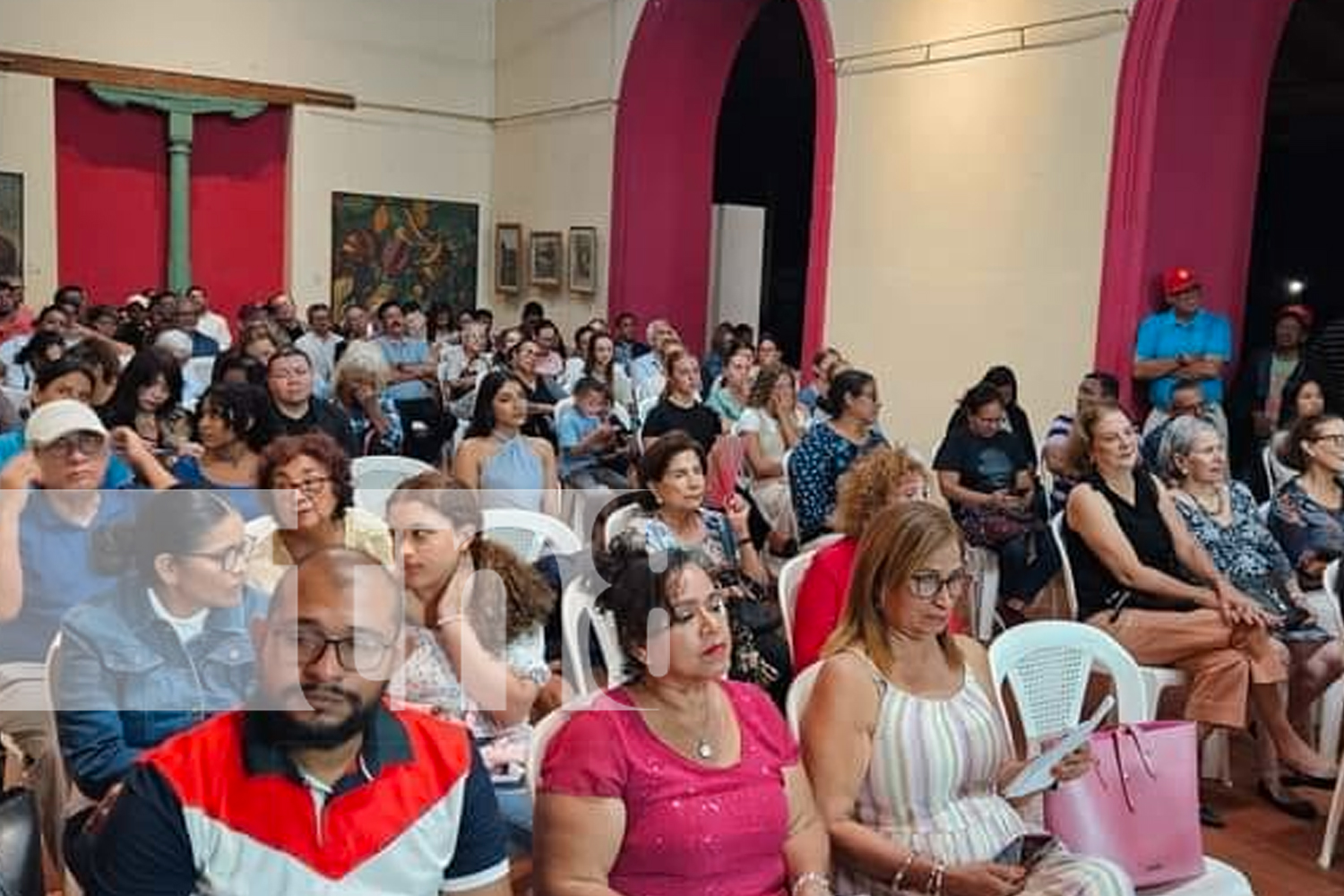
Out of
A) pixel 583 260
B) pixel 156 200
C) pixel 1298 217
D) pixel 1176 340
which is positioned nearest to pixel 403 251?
pixel 583 260

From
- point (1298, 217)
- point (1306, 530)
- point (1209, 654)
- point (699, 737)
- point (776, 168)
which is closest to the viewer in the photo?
point (699, 737)

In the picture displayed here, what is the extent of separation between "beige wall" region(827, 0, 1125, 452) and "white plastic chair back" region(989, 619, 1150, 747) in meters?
3.99

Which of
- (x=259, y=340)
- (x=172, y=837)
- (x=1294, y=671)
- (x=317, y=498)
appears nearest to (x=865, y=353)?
(x=259, y=340)

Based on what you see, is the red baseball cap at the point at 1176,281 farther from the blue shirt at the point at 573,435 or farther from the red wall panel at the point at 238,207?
the red wall panel at the point at 238,207

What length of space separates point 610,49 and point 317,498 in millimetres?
7671

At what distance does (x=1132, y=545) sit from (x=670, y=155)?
6.93m

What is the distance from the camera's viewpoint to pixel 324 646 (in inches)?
64.6

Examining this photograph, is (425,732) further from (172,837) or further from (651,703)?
(651,703)

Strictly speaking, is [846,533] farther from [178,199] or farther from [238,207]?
[238,207]

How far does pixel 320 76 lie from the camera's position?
1091cm

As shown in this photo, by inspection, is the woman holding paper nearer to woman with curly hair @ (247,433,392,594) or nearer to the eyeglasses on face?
woman with curly hair @ (247,433,392,594)

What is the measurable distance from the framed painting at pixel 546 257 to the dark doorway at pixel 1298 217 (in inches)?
222

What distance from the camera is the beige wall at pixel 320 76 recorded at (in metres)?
9.70

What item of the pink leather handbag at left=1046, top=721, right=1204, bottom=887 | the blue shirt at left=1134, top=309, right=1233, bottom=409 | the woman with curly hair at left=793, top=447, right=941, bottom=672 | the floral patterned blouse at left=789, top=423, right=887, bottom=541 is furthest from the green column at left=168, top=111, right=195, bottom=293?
the pink leather handbag at left=1046, top=721, right=1204, bottom=887
